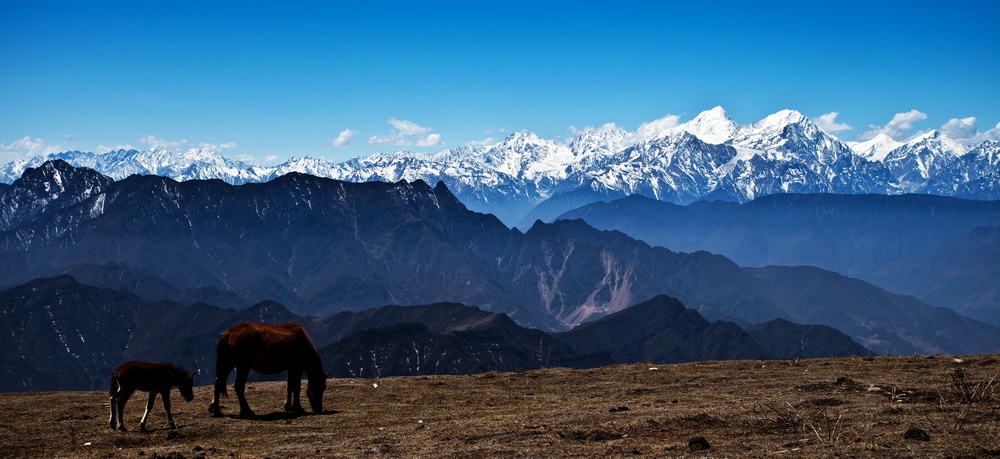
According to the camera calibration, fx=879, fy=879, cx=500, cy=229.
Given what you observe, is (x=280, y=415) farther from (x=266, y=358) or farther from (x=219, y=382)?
(x=219, y=382)

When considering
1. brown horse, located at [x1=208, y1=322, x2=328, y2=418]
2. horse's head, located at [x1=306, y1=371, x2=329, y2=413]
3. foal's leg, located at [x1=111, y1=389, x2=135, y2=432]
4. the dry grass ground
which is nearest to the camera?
the dry grass ground

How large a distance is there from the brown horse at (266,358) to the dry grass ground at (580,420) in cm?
84

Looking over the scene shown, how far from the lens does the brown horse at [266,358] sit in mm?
28531

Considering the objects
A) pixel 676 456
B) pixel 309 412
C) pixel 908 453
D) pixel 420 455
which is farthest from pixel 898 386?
pixel 309 412

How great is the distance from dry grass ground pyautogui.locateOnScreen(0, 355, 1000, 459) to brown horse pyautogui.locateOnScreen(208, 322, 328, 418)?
2.76 feet

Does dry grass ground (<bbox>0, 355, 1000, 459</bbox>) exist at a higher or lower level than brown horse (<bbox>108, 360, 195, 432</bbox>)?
lower

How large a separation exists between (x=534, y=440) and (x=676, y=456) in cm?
424

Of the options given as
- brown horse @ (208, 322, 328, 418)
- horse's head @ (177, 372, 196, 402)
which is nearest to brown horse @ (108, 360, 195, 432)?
horse's head @ (177, 372, 196, 402)

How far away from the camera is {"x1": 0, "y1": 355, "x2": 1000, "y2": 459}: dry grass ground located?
22.1 metres

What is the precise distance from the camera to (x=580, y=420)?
87.6 ft

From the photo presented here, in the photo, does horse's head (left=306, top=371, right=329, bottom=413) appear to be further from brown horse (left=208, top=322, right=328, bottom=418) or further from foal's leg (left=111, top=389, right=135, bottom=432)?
foal's leg (left=111, top=389, right=135, bottom=432)

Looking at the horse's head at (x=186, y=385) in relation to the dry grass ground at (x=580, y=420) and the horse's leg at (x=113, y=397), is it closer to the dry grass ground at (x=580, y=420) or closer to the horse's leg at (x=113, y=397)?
the dry grass ground at (x=580, y=420)

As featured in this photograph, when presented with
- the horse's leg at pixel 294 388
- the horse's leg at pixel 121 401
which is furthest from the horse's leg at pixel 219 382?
the horse's leg at pixel 121 401

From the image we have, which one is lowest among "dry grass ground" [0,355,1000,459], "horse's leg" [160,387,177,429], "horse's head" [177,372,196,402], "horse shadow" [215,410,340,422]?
"dry grass ground" [0,355,1000,459]
